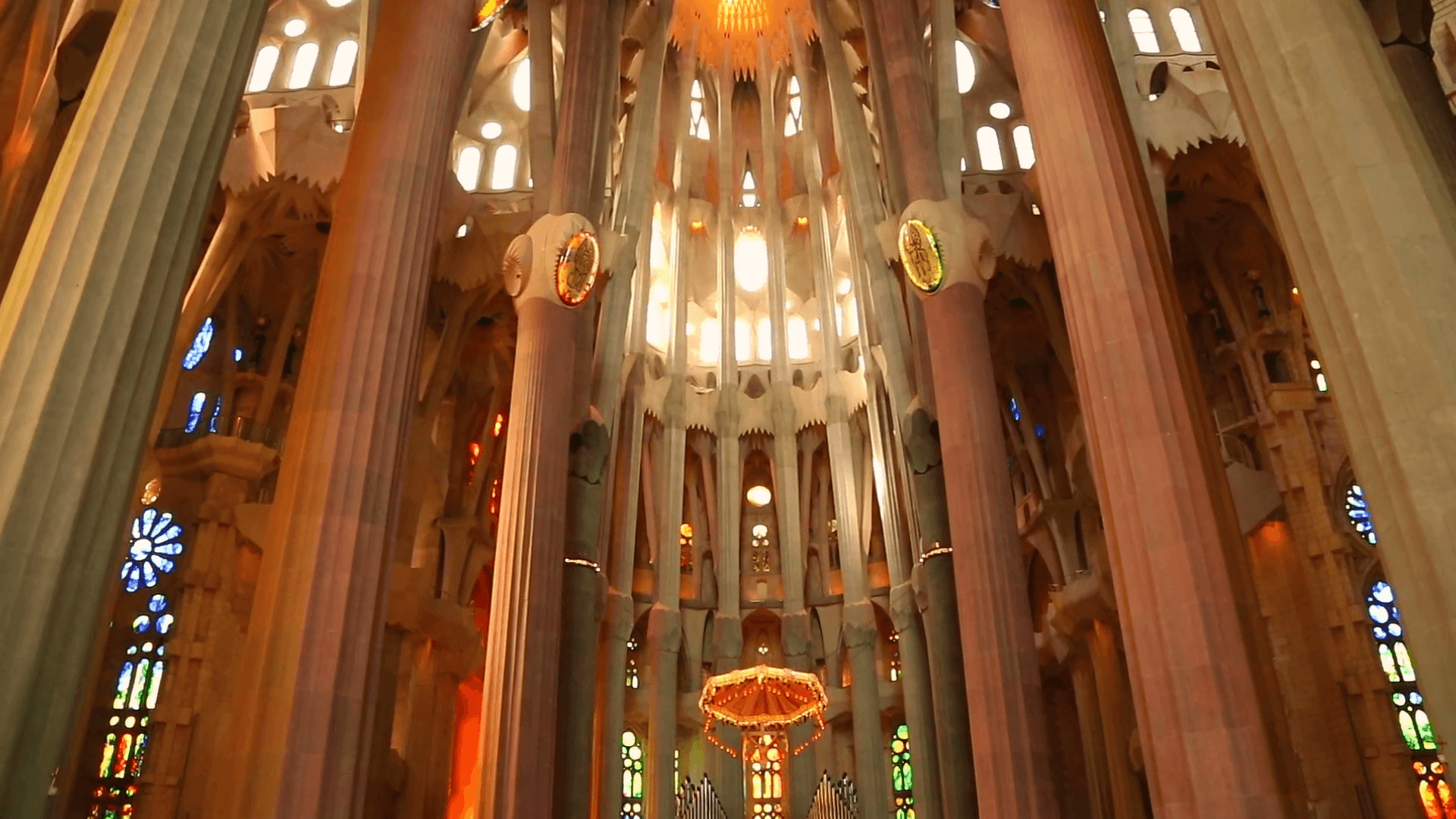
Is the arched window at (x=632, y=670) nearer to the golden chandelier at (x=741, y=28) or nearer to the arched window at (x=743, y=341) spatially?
the arched window at (x=743, y=341)

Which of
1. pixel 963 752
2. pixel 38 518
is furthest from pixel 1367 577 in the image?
pixel 38 518

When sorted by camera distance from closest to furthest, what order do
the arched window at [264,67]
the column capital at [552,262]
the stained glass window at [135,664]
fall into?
1. the column capital at [552,262]
2. the stained glass window at [135,664]
3. the arched window at [264,67]

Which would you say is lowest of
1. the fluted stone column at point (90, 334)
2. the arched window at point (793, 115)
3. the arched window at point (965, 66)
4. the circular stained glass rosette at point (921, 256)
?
the fluted stone column at point (90, 334)

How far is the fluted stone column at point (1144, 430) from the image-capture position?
24.3 ft

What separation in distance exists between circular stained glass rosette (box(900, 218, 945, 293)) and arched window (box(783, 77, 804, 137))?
1461cm

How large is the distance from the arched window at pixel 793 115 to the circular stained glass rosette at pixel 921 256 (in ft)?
47.9

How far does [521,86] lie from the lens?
2325 cm

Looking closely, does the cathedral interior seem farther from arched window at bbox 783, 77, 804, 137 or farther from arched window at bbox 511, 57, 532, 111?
arched window at bbox 783, 77, 804, 137

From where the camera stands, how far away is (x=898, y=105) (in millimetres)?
17281

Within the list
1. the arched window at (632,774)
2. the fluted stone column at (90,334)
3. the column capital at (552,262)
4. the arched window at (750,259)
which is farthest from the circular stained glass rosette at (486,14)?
the arched window at (632,774)

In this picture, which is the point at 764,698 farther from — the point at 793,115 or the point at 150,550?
the point at 793,115

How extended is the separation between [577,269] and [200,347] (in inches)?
320

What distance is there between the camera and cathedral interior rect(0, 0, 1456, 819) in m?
5.77

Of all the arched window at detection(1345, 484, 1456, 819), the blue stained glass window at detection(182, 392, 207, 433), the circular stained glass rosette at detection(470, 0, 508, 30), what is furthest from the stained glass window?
the arched window at detection(1345, 484, 1456, 819)
